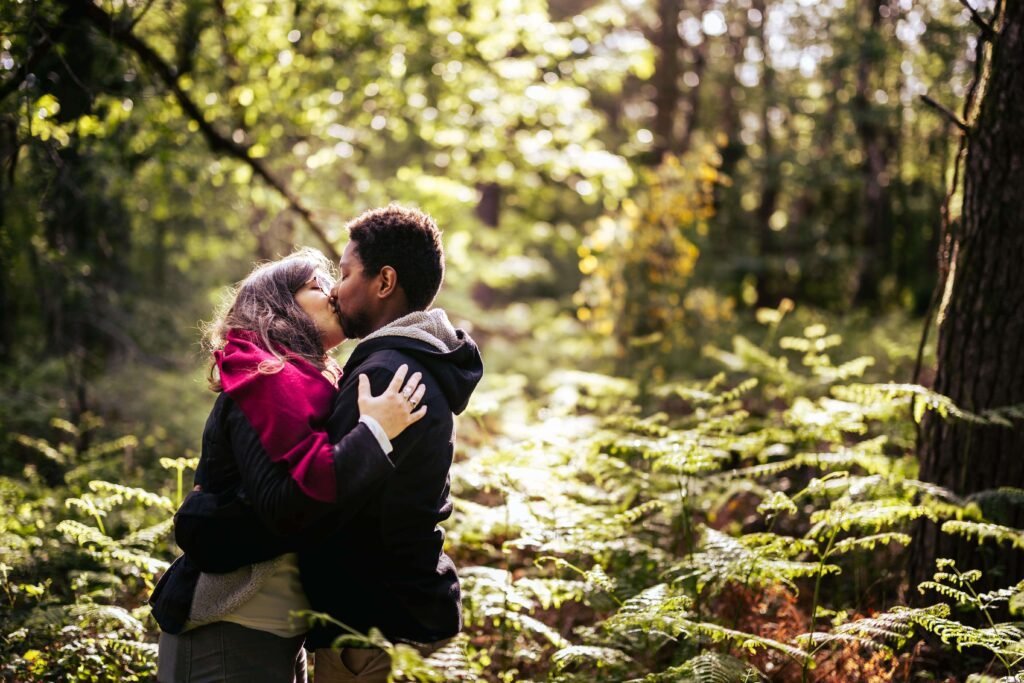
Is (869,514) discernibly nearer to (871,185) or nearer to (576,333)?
(576,333)

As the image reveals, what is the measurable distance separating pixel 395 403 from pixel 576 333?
1112 centimetres

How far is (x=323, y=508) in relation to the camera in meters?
2.18

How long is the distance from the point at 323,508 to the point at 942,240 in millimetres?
3627

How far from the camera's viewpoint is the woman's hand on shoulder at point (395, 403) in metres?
2.29

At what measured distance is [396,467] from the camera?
2408 mm

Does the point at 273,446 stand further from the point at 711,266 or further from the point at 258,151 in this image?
the point at 711,266

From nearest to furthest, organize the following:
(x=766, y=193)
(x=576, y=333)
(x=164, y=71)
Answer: (x=164, y=71) < (x=576, y=333) < (x=766, y=193)

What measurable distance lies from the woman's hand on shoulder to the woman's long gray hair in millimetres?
300

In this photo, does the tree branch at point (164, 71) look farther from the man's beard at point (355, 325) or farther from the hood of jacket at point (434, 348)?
the hood of jacket at point (434, 348)

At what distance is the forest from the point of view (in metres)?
3.62

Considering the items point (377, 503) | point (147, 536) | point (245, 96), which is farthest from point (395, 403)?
point (245, 96)

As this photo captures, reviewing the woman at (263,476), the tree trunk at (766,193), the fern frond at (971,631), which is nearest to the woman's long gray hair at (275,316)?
the woman at (263,476)

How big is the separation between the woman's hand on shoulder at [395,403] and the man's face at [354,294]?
0.32 meters

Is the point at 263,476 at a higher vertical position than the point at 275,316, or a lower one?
lower
